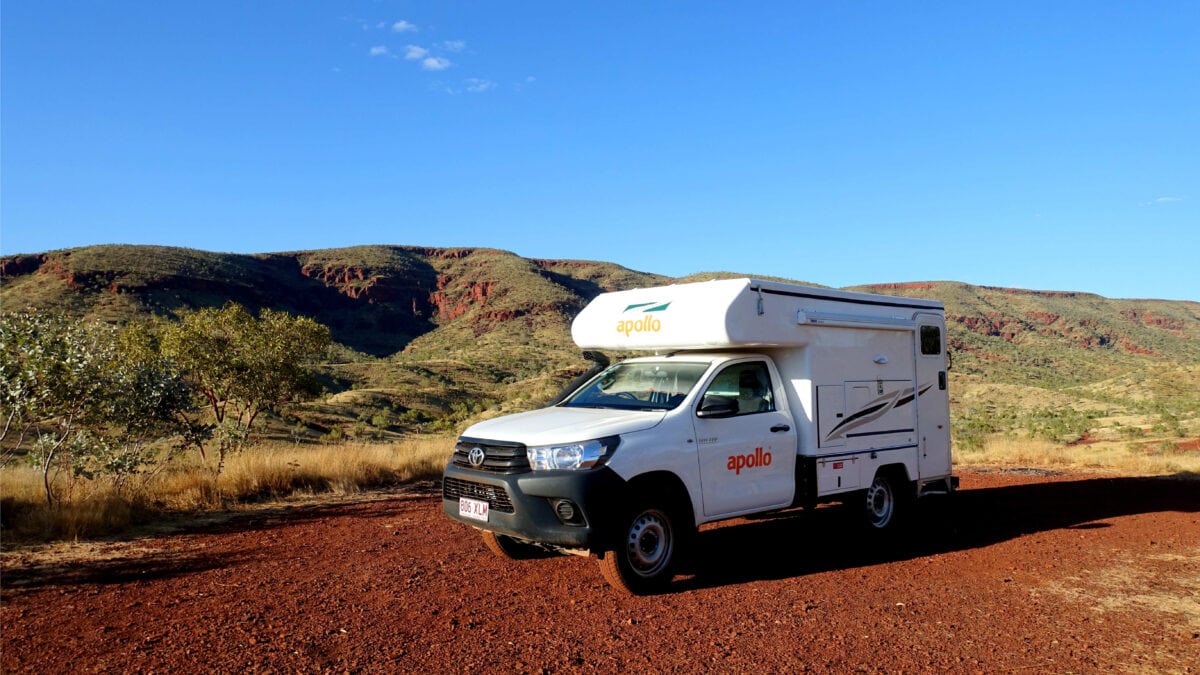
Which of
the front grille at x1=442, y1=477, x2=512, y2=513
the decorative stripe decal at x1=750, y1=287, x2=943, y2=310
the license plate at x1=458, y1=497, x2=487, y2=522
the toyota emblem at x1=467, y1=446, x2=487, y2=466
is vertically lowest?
the license plate at x1=458, y1=497, x2=487, y2=522

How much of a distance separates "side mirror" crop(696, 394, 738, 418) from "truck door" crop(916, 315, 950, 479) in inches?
145

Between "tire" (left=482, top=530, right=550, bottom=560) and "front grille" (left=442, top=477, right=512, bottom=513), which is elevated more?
"front grille" (left=442, top=477, right=512, bottom=513)

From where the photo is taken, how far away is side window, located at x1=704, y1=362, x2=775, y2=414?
23.4 feet

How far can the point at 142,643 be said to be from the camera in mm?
4895

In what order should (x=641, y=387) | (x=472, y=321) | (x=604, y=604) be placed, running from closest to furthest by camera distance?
(x=604, y=604) → (x=641, y=387) → (x=472, y=321)

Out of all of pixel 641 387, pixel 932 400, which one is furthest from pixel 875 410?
pixel 641 387

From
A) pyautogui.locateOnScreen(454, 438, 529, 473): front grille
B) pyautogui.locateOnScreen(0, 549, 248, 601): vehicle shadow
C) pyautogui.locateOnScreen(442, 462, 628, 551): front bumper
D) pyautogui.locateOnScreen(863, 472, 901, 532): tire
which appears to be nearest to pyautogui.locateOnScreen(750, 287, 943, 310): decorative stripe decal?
pyautogui.locateOnScreen(863, 472, 901, 532): tire

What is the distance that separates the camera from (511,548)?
286 inches

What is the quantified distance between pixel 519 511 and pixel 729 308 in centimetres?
262

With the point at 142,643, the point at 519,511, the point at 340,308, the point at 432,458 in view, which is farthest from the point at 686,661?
the point at 340,308

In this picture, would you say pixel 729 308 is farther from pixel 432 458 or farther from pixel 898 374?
pixel 432 458

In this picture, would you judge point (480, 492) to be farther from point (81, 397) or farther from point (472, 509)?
point (81, 397)

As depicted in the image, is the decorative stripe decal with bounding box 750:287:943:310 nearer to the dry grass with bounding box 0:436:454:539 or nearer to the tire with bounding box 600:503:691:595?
the tire with bounding box 600:503:691:595

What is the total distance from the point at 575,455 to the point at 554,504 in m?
0.41
